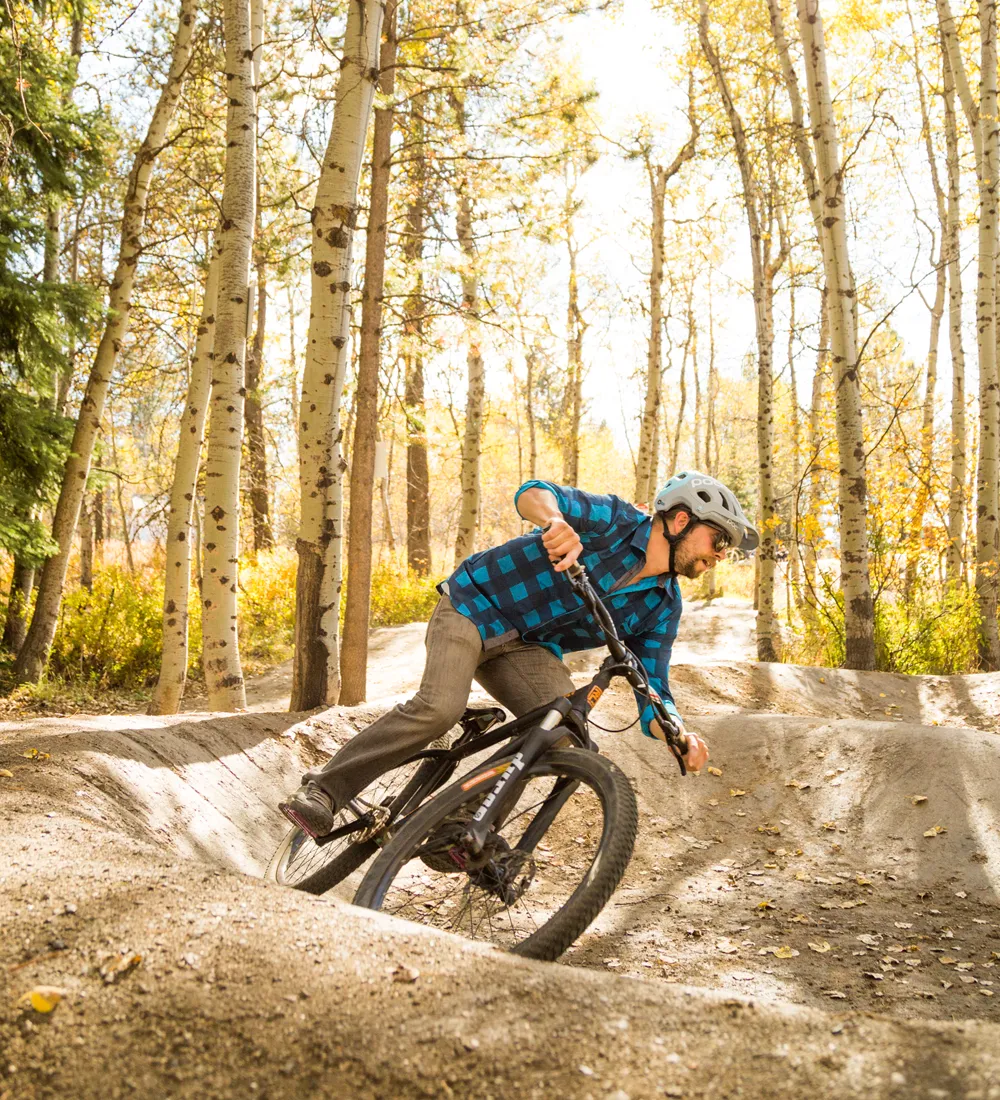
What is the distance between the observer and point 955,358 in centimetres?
1573

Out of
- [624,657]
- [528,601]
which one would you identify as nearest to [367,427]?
[528,601]

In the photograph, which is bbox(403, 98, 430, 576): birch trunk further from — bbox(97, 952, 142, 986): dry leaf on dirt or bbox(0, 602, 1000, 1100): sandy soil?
bbox(97, 952, 142, 986): dry leaf on dirt

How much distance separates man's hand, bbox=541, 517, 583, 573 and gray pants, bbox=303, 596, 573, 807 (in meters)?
0.64

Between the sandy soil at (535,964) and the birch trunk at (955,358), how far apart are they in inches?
329

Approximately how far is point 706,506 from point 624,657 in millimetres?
757

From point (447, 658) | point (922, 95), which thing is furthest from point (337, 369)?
point (922, 95)

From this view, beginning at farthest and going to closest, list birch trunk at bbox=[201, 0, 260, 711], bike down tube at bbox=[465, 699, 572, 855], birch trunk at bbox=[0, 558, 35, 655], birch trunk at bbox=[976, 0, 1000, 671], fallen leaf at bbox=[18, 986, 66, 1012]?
1. birch trunk at bbox=[976, 0, 1000, 671]
2. birch trunk at bbox=[0, 558, 35, 655]
3. birch trunk at bbox=[201, 0, 260, 711]
4. bike down tube at bbox=[465, 699, 572, 855]
5. fallen leaf at bbox=[18, 986, 66, 1012]

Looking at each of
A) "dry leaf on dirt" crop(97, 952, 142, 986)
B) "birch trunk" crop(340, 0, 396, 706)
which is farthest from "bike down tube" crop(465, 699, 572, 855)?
"birch trunk" crop(340, 0, 396, 706)

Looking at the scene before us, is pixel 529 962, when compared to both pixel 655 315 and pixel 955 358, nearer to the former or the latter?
pixel 955 358

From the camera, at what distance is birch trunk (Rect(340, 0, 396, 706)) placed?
7723 millimetres

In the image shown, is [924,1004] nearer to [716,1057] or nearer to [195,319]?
[716,1057]

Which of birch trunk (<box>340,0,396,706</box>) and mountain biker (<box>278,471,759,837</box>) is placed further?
birch trunk (<box>340,0,396,706</box>)

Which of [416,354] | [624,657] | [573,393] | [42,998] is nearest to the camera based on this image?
[42,998]

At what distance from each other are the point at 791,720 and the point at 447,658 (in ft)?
16.3
